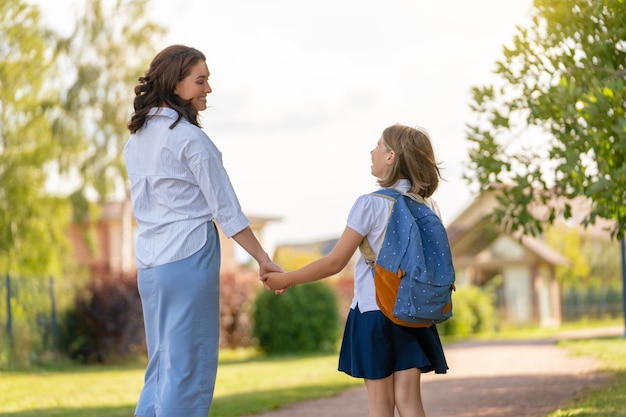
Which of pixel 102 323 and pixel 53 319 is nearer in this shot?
pixel 53 319

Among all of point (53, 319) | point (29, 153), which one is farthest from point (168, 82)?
point (29, 153)

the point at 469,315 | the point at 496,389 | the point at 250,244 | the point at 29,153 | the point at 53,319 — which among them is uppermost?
the point at 29,153

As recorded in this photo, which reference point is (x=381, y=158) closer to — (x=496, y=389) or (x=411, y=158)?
(x=411, y=158)

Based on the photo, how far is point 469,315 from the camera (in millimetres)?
31922

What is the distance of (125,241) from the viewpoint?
3288 cm

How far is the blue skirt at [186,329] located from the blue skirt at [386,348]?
0.80 m

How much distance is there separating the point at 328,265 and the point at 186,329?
35.2 inches

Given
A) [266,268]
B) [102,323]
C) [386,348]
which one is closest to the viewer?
[386,348]

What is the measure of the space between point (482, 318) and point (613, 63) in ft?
82.0

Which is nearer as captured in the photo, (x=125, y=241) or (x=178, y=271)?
(x=178, y=271)

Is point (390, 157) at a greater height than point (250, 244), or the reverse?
point (390, 157)

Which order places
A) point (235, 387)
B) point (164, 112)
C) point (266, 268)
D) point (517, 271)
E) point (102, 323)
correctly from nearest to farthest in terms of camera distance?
1. point (164, 112)
2. point (266, 268)
3. point (235, 387)
4. point (102, 323)
5. point (517, 271)

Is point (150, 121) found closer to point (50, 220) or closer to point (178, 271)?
point (178, 271)

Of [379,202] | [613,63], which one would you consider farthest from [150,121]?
[613,63]
